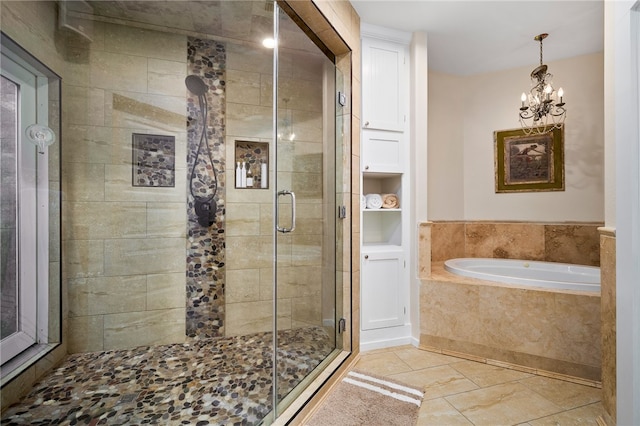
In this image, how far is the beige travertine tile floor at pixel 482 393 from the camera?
1.65 meters

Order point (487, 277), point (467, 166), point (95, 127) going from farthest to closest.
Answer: point (467, 166), point (487, 277), point (95, 127)

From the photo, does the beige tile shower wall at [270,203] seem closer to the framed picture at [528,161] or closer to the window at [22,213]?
the window at [22,213]

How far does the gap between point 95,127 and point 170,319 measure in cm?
145

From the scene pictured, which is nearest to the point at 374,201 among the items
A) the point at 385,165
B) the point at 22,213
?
the point at 385,165

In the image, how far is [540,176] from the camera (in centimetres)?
309

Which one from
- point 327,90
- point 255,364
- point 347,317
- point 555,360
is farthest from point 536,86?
point 255,364

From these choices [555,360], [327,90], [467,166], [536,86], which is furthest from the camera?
[467,166]

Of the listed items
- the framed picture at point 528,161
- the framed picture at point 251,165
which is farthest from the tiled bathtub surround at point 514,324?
the framed picture at point 251,165

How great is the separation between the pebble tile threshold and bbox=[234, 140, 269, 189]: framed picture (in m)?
1.09

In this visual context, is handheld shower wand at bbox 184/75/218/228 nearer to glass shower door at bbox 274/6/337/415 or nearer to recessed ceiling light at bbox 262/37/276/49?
recessed ceiling light at bbox 262/37/276/49

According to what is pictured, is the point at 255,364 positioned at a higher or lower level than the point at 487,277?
lower

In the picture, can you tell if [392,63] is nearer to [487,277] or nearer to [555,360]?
[487,277]

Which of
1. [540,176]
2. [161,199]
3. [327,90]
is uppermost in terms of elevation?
[327,90]

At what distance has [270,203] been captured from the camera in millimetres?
2035
